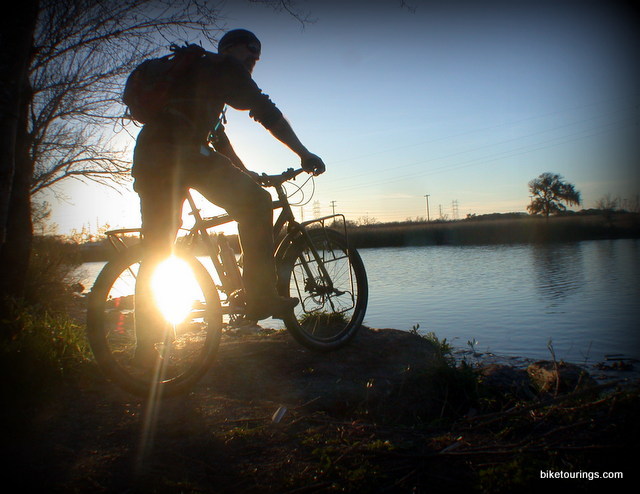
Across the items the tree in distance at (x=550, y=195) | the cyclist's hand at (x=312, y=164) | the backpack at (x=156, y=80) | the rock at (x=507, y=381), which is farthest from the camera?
the tree in distance at (x=550, y=195)

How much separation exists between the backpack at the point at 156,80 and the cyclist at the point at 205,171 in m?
0.05

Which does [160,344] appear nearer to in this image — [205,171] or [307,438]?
[205,171]

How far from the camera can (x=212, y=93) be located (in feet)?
9.17

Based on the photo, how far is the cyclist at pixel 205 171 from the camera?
275 cm

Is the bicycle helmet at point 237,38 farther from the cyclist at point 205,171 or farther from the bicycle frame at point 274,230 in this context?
the bicycle frame at point 274,230

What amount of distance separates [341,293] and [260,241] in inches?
43.2

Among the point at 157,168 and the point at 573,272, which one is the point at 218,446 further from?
the point at 573,272

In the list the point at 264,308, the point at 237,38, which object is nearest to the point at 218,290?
the point at 264,308

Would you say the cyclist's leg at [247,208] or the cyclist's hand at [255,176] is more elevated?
the cyclist's hand at [255,176]

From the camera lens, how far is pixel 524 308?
8.91 meters

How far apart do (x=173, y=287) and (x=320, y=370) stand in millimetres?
1268

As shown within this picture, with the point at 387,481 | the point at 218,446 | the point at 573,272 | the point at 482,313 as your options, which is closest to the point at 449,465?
the point at 387,481

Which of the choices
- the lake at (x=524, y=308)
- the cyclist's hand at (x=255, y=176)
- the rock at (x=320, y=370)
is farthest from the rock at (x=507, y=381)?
the cyclist's hand at (x=255, y=176)

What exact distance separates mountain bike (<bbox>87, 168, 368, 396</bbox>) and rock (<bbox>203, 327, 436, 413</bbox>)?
19 cm
